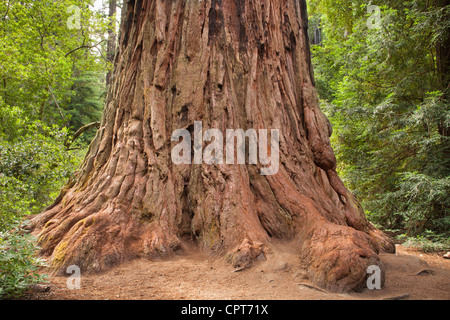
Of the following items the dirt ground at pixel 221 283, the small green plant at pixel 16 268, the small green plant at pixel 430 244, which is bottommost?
the small green plant at pixel 430 244

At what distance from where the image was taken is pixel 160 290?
345cm

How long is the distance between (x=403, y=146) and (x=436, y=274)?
5.41 m

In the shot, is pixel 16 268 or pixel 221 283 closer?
pixel 16 268

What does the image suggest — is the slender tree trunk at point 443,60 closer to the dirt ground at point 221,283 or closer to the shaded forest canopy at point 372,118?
the shaded forest canopy at point 372,118

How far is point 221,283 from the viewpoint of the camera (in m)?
3.63

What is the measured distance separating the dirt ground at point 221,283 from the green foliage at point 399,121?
3.77 metres

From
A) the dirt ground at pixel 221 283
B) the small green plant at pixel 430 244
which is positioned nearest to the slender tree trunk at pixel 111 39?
the dirt ground at pixel 221 283

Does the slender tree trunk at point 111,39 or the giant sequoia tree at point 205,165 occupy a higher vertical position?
the slender tree trunk at point 111,39

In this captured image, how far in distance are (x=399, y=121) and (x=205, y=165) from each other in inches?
235

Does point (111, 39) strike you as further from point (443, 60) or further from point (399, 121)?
point (443, 60)

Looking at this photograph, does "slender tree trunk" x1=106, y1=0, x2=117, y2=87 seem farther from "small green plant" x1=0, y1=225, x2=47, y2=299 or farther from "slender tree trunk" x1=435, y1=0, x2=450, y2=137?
"slender tree trunk" x1=435, y1=0, x2=450, y2=137

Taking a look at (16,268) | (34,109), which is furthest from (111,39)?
(16,268)

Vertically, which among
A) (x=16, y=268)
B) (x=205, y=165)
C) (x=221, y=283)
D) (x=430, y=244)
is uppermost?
(x=205, y=165)

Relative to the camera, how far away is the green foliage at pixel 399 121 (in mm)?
7605
